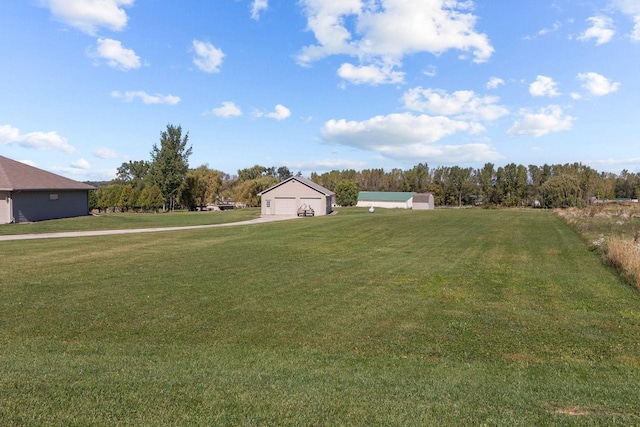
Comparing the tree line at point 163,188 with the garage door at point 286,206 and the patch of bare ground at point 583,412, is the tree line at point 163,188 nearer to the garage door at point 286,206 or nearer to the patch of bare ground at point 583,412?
the garage door at point 286,206

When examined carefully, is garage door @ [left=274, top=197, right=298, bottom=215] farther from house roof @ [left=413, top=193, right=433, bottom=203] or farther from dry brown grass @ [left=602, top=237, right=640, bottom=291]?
house roof @ [left=413, top=193, right=433, bottom=203]

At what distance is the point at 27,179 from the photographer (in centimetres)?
2931

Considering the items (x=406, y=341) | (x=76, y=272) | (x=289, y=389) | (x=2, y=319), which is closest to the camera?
(x=289, y=389)

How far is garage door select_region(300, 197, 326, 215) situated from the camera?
4609 cm

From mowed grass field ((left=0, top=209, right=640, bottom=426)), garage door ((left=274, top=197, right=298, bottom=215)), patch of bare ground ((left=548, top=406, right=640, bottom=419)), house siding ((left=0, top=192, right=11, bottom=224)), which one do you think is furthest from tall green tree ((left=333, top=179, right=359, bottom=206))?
patch of bare ground ((left=548, top=406, right=640, bottom=419))

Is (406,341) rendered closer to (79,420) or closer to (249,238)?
(79,420)

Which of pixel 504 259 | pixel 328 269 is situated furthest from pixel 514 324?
pixel 504 259

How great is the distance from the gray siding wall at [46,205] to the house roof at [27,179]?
459 millimetres

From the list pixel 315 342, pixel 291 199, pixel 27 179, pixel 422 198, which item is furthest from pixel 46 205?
pixel 422 198

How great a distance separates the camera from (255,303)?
9.05 meters

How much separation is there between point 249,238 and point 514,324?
16599mm

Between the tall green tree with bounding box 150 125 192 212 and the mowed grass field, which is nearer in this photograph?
the mowed grass field

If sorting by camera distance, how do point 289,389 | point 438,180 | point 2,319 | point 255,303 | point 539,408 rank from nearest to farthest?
1. point 539,408
2. point 289,389
3. point 2,319
4. point 255,303
5. point 438,180

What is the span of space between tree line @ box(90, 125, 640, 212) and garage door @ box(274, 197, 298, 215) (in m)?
20.2
